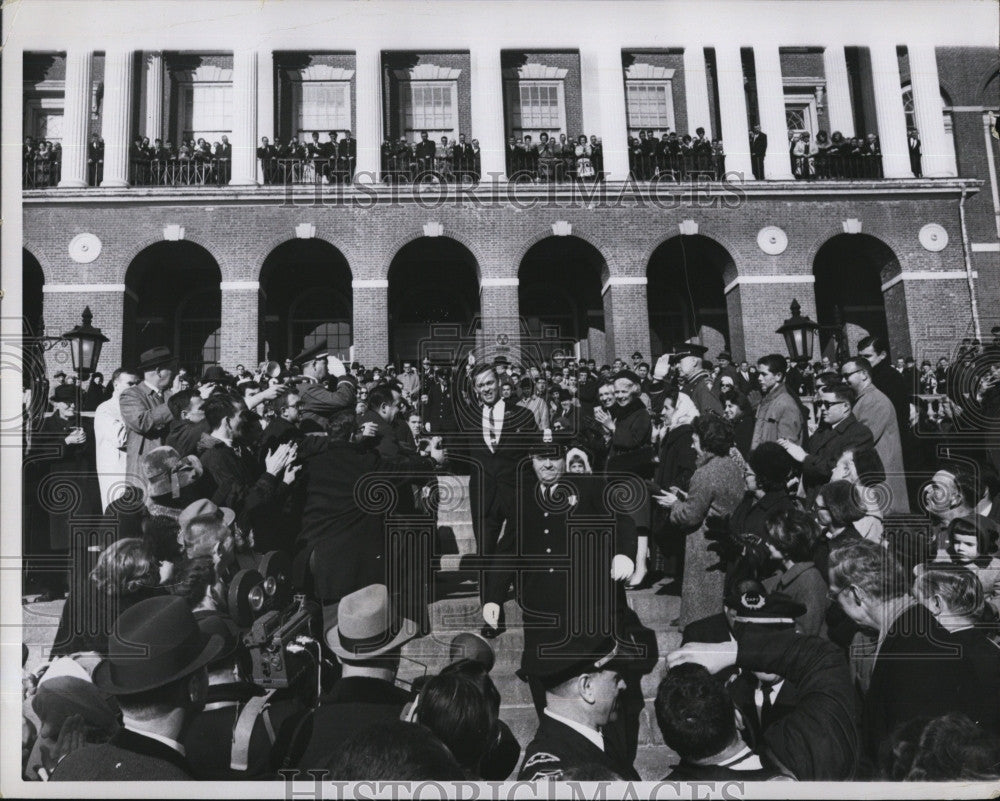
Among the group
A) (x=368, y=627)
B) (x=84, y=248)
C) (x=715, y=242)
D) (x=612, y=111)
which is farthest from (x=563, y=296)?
(x=368, y=627)

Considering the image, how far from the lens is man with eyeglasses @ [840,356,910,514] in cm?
471

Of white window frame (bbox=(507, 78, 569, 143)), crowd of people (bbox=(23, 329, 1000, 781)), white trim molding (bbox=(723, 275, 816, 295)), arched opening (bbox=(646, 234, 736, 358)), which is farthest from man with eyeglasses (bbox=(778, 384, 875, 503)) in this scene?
white window frame (bbox=(507, 78, 569, 143))

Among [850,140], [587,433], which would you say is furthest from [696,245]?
[587,433]

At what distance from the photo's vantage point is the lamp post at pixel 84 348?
5020 millimetres

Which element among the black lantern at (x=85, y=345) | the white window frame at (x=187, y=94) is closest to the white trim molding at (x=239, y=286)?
the white window frame at (x=187, y=94)

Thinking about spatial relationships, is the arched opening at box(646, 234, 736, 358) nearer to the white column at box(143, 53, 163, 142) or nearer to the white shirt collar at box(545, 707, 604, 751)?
the white shirt collar at box(545, 707, 604, 751)

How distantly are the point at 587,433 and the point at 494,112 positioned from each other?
3.09 metres

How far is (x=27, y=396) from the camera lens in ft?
15.3

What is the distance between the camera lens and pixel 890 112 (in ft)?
19.5

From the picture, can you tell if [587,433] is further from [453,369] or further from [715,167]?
[715,167]

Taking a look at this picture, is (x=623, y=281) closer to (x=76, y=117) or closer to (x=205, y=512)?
(x=205, y=512)

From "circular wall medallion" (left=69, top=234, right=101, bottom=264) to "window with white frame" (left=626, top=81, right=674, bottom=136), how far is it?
13.2ft

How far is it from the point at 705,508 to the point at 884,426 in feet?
4.58

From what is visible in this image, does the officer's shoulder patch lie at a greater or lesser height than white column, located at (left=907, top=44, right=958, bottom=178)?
lesser
